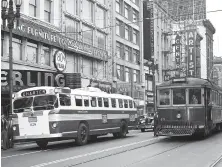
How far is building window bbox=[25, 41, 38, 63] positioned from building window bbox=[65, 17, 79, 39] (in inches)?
177

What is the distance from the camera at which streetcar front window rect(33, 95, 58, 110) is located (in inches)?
595

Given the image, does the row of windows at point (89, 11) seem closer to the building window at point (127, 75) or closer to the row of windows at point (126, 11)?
the row of windows at point (126, 11)

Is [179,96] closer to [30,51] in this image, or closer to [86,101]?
[86,101]

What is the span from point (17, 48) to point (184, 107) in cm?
1411

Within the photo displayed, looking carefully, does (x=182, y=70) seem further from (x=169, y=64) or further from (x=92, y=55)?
(x=92, y=55)

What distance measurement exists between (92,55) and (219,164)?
89.5 ft

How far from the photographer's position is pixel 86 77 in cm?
3559

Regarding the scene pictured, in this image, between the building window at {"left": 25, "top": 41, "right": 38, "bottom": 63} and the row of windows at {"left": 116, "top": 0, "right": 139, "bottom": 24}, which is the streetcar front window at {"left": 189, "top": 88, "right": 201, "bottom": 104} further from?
the row of windows at {"left": 116, "top": 0, "right": 139, "bottom": 24}

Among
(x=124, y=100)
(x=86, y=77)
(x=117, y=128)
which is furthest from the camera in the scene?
(x=86, y=77)

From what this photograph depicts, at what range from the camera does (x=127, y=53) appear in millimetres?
48125

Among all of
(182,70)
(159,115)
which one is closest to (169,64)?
(182,70)

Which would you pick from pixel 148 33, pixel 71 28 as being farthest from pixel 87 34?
pixel 148 33

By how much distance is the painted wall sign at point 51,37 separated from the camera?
2597 cm

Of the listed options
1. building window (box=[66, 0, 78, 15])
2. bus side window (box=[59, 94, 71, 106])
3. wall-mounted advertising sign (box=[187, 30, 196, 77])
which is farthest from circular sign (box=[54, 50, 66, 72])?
wall-mounted advertising sign (box=[187, 30, 196, 77])
